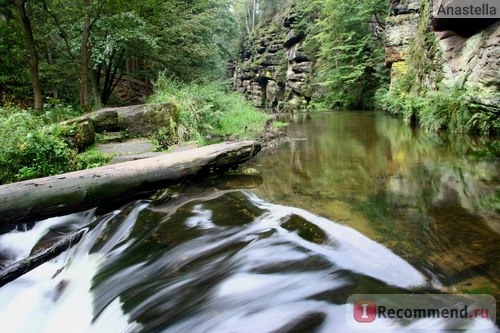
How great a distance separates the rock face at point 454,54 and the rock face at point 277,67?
556 inches

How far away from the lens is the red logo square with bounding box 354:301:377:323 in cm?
269

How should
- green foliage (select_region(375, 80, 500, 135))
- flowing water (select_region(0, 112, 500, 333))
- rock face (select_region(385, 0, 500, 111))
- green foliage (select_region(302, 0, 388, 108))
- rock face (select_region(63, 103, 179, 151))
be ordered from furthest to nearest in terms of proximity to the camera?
green foliage (select_region(302, 0, 388, 108)) < rock face (select_region(385, 0, 500, 111)) < green foliage (select_region(375, 80, 500, 135)) < rock face (select_region(63, 103, 179, 151)) < flowing water (select_region(0, 112, 500, 333))

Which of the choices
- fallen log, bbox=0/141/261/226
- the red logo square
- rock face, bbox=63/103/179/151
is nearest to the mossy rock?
the red logo square

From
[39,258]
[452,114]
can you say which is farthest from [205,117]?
[39,258]

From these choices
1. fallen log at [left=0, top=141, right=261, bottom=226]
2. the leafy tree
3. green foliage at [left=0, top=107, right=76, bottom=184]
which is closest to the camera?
fallen log at [left=0, top=141, right=261, bottom=226]

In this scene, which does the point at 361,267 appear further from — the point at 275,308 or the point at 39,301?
the point at 39,301

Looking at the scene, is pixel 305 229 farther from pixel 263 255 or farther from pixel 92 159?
pixel 92 159

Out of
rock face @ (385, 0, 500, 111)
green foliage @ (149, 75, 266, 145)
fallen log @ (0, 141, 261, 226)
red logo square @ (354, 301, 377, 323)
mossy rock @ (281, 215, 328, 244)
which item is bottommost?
red logo square @ (354, 301, 377, 323)

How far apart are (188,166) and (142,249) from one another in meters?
1.92

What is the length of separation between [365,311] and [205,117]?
9026 mm

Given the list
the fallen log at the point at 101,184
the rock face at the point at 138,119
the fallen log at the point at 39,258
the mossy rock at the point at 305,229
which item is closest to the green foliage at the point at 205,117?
the rock face at the point at 138,119

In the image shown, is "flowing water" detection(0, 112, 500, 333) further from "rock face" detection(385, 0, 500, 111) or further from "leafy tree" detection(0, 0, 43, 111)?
"leafy tree" detection(0, 0, 43, 111)

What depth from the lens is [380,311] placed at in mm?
2738

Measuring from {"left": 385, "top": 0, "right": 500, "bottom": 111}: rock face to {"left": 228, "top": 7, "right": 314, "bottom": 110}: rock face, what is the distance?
556 inches
